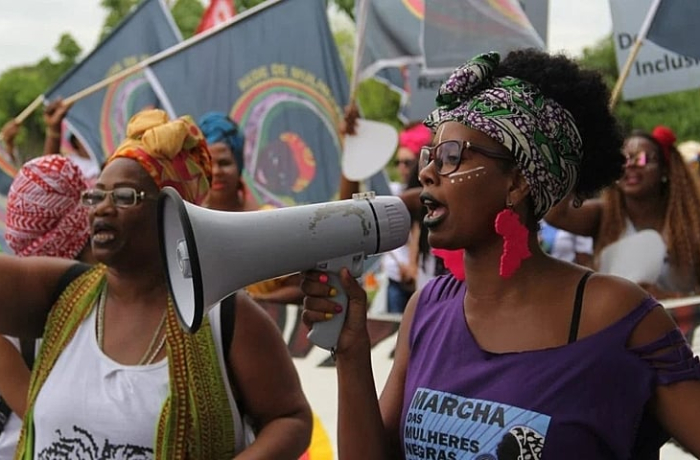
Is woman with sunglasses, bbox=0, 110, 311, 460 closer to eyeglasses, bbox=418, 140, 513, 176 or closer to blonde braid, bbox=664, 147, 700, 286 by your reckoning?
eyeglasses, bbox=418, 140, 513, 176

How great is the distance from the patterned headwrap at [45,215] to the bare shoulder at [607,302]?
175cm

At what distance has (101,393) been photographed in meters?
2.35

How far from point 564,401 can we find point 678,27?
2.71 meters

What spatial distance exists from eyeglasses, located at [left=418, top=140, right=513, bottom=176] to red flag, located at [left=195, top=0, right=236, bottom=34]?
6.23 m

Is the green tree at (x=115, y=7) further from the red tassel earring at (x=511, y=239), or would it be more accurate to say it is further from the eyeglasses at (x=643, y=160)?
the red tassel earring at (x=511, y=239)

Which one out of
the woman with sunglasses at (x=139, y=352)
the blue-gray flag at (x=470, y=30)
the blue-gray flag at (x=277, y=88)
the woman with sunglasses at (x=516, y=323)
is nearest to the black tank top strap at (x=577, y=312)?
the woman with sunglasses at (x=516, y=323)

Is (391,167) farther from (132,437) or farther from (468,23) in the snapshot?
(132,437)

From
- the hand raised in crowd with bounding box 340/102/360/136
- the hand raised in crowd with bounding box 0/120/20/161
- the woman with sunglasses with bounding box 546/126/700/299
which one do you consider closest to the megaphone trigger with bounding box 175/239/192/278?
the woman with sunglasses with bounding box 546/126/700/299

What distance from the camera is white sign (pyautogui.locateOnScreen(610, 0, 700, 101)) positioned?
14.5 feet

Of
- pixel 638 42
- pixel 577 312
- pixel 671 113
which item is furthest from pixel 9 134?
pixel 671 113

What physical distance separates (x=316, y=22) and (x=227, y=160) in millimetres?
1954

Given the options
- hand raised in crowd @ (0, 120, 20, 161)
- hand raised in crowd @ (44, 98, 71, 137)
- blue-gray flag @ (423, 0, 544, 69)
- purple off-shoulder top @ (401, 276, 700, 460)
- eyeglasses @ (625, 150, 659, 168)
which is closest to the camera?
purple off-shoulder top @ (401, 276, 700, 460)

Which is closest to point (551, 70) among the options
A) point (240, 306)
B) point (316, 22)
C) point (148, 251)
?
point (240, 306)

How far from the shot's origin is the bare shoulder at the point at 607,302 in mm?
1810
